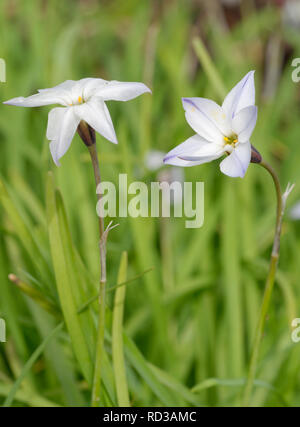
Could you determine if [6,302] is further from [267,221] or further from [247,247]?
[267,221]

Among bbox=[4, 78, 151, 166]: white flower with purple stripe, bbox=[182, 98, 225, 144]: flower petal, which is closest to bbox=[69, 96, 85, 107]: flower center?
bbox=[4, 78, 151, 166]: white flower with purple stripe

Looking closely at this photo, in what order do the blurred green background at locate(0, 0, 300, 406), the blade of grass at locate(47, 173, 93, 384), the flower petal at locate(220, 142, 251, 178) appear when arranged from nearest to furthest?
1. the flower petal at locate(220, 142, 251, 178)
2. the blade of grass at locate(47, 173, 93, 384)
3. the blurred green background at locate(0, 0, 300, 406)

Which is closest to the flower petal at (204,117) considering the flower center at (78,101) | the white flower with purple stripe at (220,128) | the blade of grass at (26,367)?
the white flower with purple stripe at (220,128)

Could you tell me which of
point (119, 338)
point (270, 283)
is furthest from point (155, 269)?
point (270, 283)

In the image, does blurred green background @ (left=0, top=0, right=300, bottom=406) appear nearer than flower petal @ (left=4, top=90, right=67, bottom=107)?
No

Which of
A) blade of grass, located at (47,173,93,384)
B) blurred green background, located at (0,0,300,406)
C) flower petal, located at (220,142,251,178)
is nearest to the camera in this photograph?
flower petal, located at (220,142,251,178)

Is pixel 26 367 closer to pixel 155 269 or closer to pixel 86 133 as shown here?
pixel 86 133

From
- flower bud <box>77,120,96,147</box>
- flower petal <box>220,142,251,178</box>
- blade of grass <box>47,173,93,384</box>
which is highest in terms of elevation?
flower bud <box>77,120,96,147</box>

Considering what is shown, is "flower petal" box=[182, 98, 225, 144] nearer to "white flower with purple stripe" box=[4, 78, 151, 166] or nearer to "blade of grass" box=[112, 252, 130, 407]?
"white flower with purple stripe" box=[4, 78, 151, 166]
